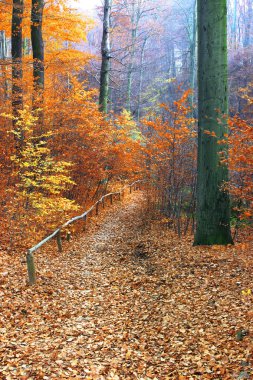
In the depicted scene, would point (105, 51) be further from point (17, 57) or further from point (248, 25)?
point (248, 25)

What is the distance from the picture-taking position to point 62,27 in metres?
16.3

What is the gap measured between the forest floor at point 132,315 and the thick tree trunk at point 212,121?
2.05 ft

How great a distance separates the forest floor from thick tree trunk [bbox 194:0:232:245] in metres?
0.62

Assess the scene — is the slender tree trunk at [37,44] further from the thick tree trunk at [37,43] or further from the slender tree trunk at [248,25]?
the slender tree trunk at [248,25]

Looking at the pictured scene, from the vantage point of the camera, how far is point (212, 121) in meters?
8.18

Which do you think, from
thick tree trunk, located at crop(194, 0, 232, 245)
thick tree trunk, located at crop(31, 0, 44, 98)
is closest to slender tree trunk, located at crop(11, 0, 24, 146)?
thick tree trunk, located at crop(31, 0, 44, 98)

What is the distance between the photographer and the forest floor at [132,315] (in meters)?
4.39

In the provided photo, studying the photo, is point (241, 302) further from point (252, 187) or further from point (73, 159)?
point (73, 159)

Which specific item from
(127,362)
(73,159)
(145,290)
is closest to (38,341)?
(127,362)

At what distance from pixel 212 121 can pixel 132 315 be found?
4774 mm

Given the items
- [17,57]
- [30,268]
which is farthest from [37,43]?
[30,268]

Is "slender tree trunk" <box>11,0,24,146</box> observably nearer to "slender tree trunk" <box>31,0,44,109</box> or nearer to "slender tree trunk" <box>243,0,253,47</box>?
"slender tree trunk" <box>31,0,44,109</box>

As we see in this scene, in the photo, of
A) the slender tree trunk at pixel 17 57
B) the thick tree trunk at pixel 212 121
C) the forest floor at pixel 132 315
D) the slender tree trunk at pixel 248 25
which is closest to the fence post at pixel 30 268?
the forest floor at pixel 132 315

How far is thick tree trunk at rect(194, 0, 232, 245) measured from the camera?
7.96 metres
